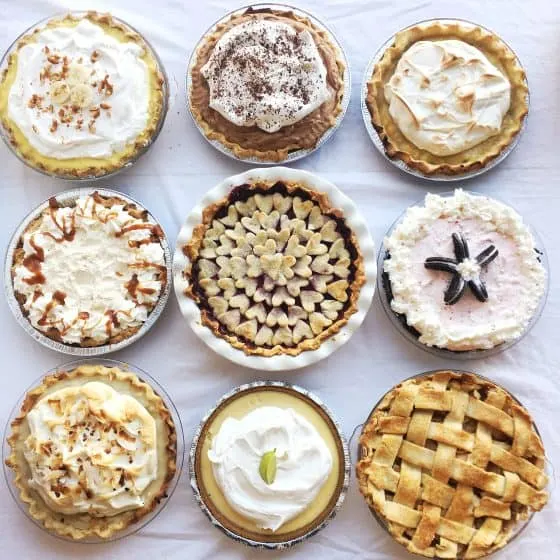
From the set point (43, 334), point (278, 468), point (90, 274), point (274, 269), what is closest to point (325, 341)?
point (274, 269)

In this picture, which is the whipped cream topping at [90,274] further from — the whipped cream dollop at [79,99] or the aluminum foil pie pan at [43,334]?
the whipped cream dollop at [79,99]

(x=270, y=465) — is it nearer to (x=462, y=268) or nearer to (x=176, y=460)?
(x=176, y=460)

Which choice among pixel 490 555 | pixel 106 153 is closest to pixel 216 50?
pixel 106 153

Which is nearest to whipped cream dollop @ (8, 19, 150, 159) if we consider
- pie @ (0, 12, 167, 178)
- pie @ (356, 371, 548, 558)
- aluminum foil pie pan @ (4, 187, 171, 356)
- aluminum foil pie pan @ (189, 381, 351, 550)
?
pie @ (0, 12, 167, 178)

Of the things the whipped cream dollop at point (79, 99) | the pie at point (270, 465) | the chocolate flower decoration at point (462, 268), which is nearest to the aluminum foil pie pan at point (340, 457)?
the pie at point (270, 465)

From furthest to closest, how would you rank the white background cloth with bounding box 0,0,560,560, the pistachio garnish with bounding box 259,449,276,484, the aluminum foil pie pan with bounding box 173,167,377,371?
the white background cloth with bounding box 0,0,560,560, the aluminum foil pie pan with bounding box 173,167,377,371, the pistachio garnish with bounding box 259,449,276,484

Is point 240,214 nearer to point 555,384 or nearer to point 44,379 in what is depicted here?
point 44,379

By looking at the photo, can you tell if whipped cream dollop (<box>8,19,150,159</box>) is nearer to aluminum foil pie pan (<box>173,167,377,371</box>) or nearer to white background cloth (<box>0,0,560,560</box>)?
white background cloth (<box>0,0,560,560</box>)
